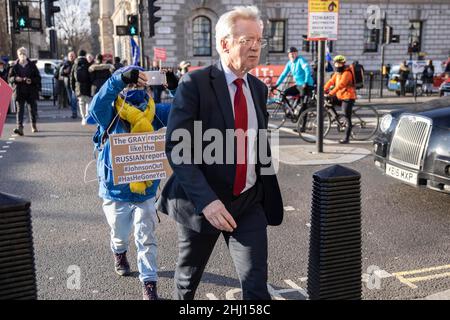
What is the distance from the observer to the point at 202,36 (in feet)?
110

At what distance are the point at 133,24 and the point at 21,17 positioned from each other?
5210 millimetres

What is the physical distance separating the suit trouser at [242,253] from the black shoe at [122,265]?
1304mm

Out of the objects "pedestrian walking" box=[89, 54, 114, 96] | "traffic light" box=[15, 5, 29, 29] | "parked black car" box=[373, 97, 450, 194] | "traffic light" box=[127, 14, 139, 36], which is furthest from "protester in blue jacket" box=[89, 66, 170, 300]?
"traffic light" box=[15, 5, 29, 29]

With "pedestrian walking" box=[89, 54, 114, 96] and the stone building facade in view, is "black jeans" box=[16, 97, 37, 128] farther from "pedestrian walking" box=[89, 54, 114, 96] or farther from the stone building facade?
the stone building facade

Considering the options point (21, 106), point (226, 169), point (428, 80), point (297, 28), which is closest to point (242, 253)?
point (226, 169)

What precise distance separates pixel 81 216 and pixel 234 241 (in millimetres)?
3384

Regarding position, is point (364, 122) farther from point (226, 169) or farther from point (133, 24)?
point (226, 169)

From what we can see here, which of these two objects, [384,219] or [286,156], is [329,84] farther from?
[384,219]

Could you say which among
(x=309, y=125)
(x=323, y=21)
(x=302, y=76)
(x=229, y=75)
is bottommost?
(x=309, y=125)

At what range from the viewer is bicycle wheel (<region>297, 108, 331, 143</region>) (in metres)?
10.5

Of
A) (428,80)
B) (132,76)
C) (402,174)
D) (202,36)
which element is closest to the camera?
(132,76)

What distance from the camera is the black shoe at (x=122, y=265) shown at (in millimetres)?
3957

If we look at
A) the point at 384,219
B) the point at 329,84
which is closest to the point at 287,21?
the point at 329,84

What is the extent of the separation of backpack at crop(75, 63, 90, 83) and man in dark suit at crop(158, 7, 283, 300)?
10807 mm
